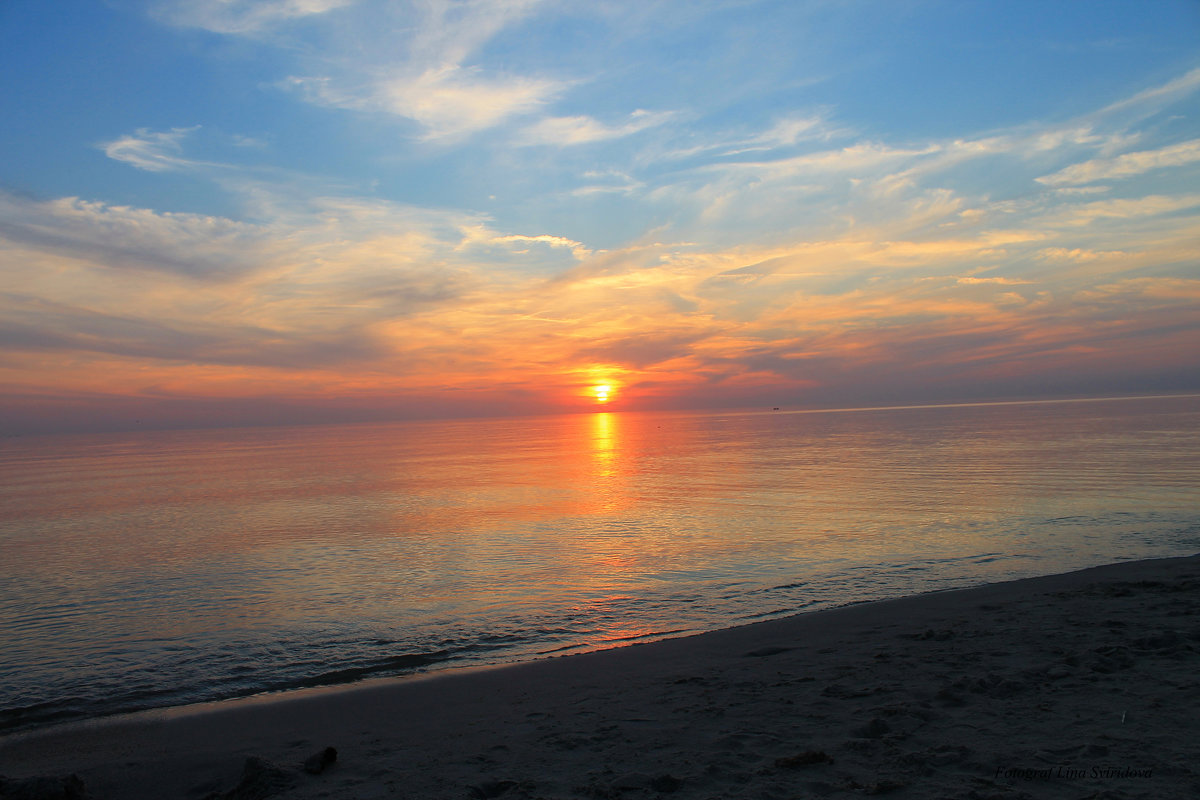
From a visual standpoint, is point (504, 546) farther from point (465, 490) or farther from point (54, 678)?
point (465, 490)

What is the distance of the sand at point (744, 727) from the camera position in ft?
20.3

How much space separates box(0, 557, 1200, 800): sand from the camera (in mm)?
6180

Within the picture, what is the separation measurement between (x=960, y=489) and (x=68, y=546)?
114 feet

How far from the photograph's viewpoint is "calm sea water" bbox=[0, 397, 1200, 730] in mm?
12016

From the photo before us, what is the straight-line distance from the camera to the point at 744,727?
7.47 metres

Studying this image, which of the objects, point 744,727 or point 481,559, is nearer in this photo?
point 744,727

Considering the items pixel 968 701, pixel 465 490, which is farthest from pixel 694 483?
pixel 968 701

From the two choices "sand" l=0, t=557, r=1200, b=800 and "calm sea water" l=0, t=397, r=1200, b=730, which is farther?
"calm sea water" l=0, t=397, r=1200, b=730

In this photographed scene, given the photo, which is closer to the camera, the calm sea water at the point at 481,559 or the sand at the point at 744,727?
the sand at the point at 744,727

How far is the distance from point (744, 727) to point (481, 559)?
522 inches

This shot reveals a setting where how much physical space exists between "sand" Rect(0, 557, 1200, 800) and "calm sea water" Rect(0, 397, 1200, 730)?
67.0 inches

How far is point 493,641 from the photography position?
12406 mm

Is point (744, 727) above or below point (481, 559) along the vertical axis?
above

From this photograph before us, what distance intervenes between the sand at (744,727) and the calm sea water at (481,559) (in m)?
1.70
